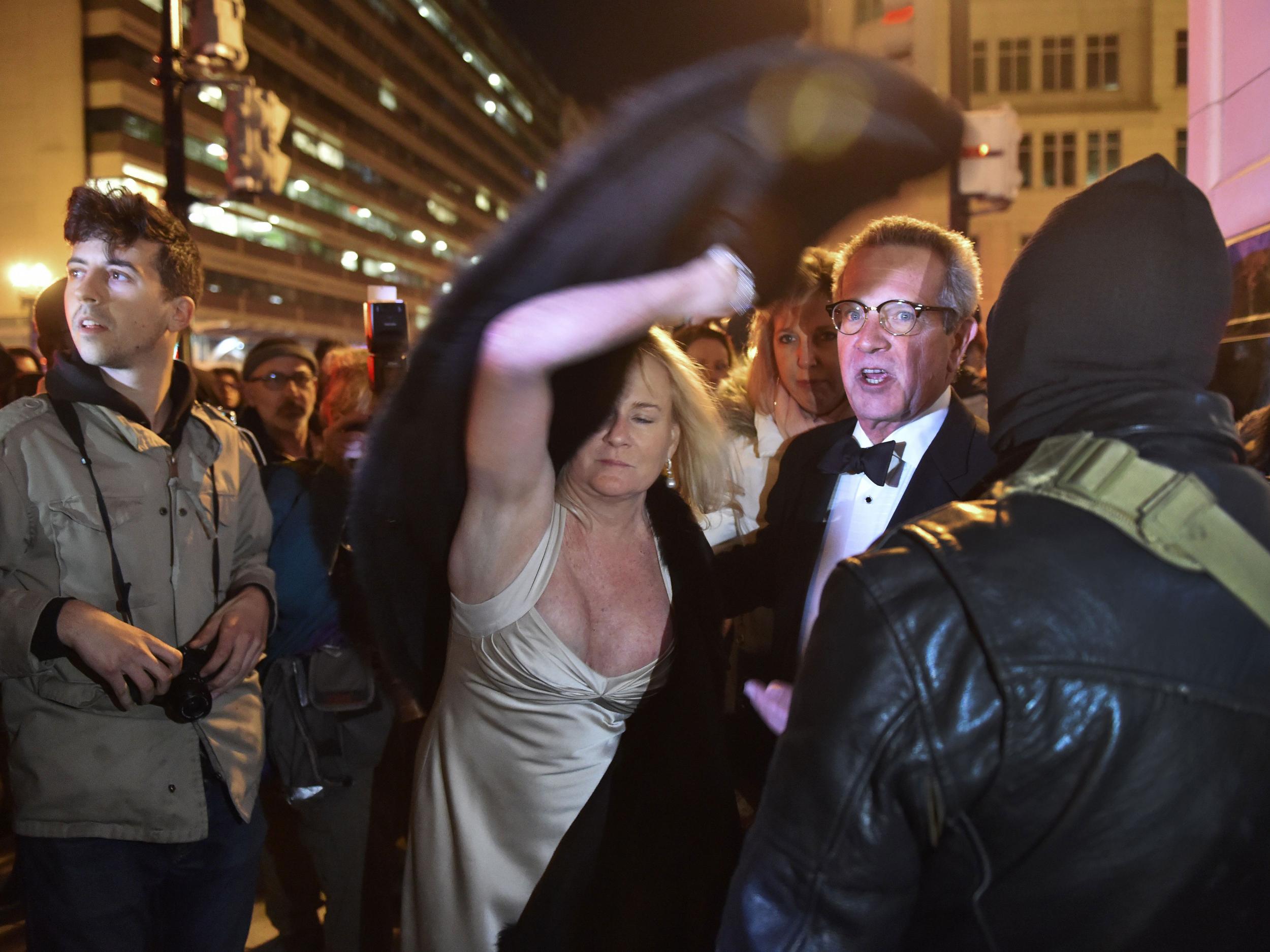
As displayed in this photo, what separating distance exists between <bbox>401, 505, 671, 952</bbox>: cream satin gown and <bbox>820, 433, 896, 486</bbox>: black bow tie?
79 centimetres

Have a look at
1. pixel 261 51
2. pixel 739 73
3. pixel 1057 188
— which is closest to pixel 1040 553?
pixel 739 73

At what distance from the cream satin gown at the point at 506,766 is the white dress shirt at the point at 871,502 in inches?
26.1

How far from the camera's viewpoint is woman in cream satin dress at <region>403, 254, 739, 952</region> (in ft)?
A: 6.27

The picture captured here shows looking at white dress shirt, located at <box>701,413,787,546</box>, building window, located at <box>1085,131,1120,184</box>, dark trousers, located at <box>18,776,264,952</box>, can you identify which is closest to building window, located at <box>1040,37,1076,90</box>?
building window, located at <box>1085,131,1120,184</box>

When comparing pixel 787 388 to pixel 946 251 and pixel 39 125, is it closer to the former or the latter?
pixel 946 251

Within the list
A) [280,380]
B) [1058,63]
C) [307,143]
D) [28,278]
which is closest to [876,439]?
[280,380]

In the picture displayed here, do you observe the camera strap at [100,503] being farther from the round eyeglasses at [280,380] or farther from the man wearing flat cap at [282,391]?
the round eyeglasses at [280,380]

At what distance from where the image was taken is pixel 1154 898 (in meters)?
1.12

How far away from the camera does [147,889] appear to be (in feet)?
7.88

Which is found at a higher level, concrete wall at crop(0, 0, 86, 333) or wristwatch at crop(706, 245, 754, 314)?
concrete wall at crop(0, 0, 86, 333)

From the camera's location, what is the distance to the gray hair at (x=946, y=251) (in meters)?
2.50

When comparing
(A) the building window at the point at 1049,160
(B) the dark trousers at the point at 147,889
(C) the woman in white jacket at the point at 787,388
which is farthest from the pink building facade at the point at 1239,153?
(A) the building window at the point at 1049,160

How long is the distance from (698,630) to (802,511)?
0.49 metres

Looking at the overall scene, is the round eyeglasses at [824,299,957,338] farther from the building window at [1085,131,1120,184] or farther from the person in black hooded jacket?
the building window at [1085,131,1120,184]
